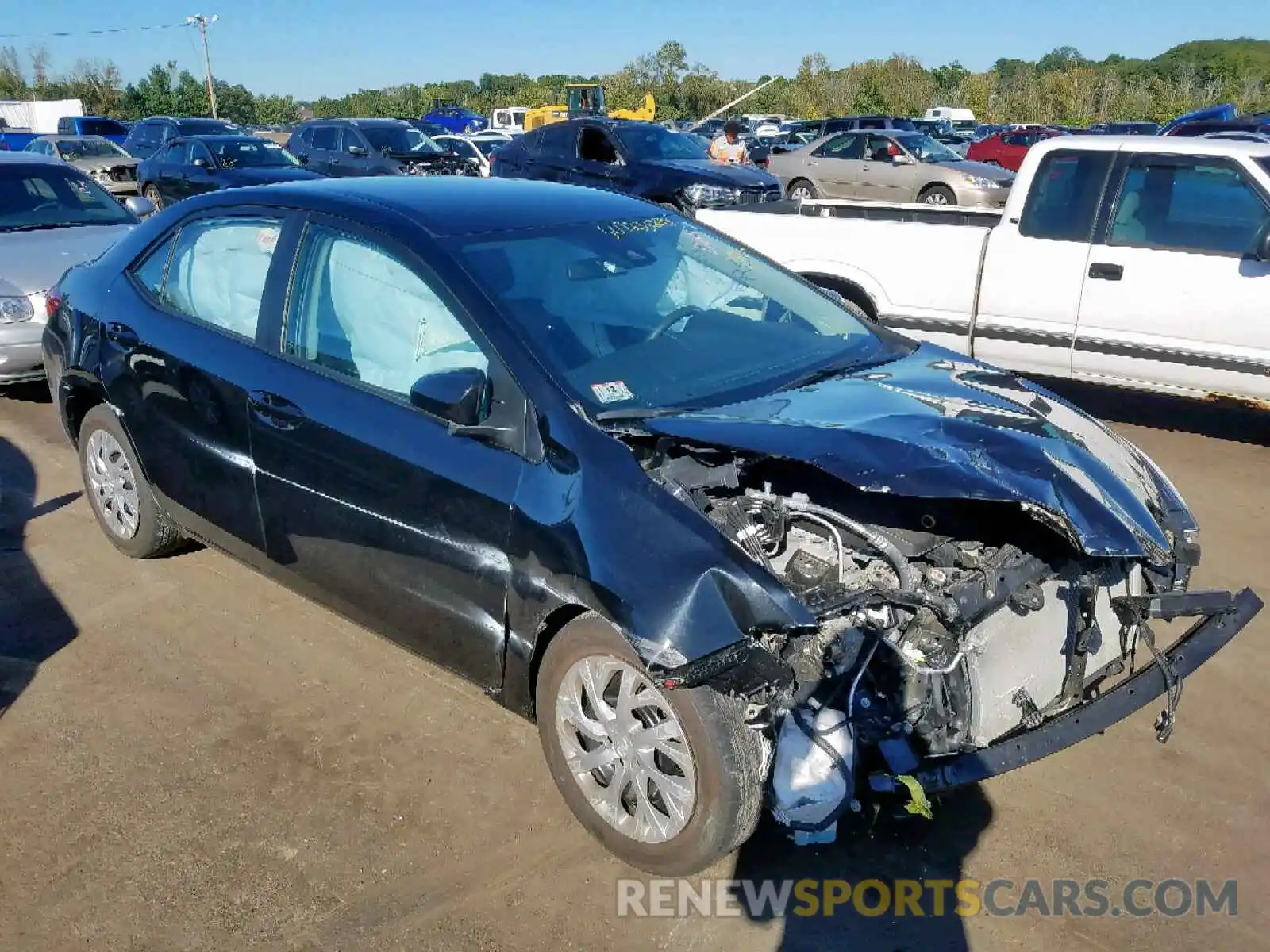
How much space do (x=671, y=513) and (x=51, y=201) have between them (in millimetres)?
7374

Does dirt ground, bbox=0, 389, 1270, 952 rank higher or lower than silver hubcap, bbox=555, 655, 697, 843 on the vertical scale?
lower

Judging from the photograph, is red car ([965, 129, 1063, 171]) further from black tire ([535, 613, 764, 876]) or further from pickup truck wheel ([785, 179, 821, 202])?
black tire ([535, 613, 764, 876])

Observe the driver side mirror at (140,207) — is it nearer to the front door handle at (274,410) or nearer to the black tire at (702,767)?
the front door handle at (274,410)

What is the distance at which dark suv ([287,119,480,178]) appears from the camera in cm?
1745

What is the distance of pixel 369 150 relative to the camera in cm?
1756

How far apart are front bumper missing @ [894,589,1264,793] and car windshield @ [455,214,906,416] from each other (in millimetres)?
1194

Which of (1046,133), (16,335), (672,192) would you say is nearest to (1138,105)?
(1046,133)

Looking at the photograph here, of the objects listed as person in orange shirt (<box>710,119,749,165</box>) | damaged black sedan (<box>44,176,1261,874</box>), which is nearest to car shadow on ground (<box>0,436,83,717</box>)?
damaged black sedan (<box>44,176,1261,874</box>)

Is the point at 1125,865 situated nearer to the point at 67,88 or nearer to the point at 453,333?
the point at 453,333

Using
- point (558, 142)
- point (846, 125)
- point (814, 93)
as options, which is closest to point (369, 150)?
point (558, 142)

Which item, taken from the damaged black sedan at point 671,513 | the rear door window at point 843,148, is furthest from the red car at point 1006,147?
the damaged black sedan at point 671,513

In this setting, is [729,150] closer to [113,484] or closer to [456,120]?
[113,484]

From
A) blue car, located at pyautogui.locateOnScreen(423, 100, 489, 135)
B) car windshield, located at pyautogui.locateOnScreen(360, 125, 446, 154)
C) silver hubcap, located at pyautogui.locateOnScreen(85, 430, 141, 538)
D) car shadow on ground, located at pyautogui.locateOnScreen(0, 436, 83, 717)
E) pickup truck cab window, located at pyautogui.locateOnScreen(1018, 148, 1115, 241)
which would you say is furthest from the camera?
blue car, located at pyautogui.locateOnScreen(423, 100, 489, 135)

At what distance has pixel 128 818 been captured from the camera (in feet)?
10.4
